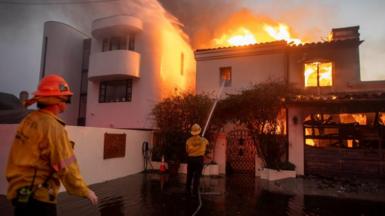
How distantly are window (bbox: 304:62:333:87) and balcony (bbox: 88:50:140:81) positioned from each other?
9526 millimetres

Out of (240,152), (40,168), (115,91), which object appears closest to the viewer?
(40,168)

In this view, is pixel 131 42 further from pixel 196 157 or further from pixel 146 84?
pixel 196 157

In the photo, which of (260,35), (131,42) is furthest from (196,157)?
(260,35)

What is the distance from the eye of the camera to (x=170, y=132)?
11.4 m

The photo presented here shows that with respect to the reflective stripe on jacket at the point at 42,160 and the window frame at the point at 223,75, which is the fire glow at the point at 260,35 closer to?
the window frame at the point at 223,75

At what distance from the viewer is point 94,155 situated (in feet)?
29.0

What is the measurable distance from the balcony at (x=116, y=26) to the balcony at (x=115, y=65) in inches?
60.3

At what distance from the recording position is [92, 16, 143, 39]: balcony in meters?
15.1

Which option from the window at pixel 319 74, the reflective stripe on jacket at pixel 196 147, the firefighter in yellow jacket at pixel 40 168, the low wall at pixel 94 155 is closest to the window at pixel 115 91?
the low wall at pixel 94 155

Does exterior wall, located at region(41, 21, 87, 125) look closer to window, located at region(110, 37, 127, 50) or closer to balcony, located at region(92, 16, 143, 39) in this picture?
balcony, located at region(92, 16, 143, 39)

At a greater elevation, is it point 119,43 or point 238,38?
point 238,38

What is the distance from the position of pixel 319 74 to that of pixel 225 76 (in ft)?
15.3

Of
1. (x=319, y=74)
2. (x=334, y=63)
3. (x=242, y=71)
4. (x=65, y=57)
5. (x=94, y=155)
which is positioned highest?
(x=65, y=57)

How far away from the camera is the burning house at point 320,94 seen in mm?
10078
